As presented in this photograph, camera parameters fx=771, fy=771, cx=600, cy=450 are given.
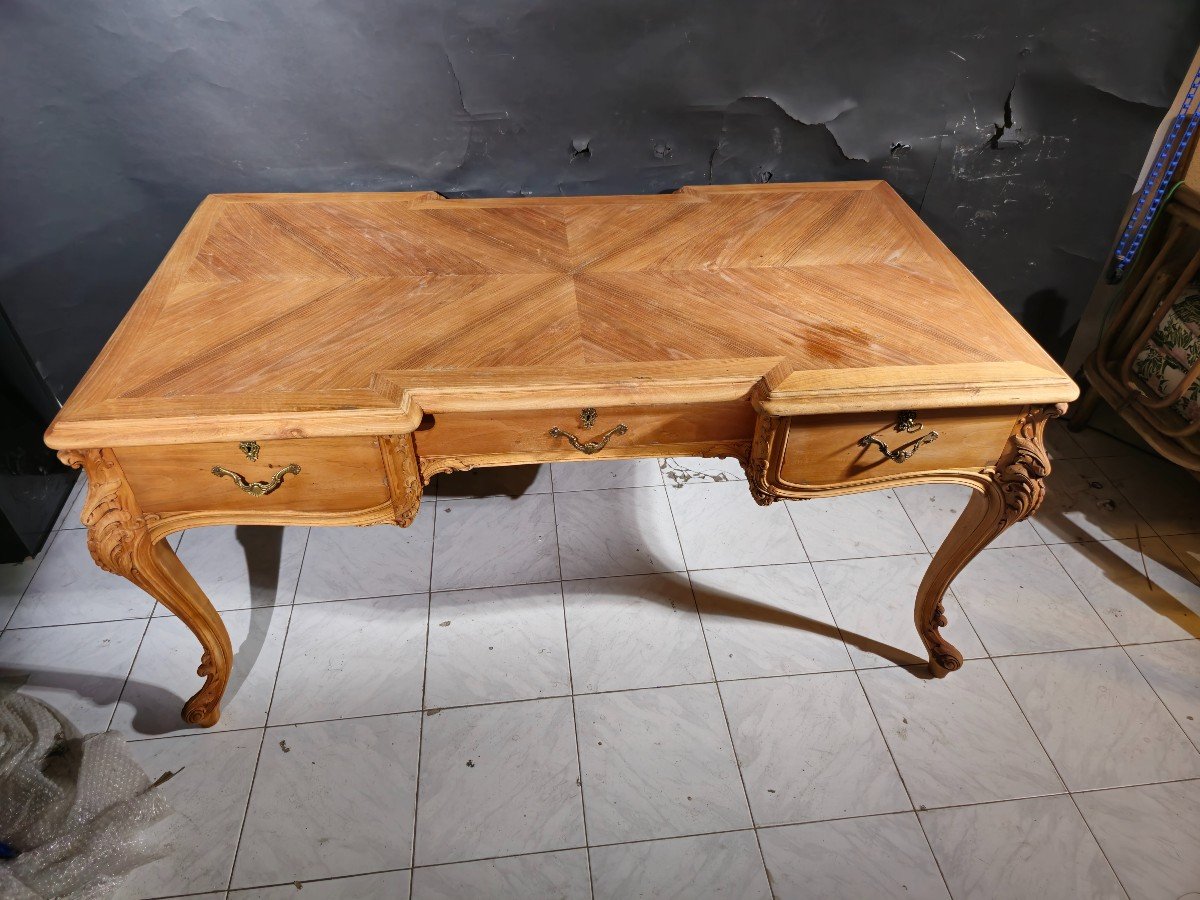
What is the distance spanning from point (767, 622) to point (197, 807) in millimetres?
1399

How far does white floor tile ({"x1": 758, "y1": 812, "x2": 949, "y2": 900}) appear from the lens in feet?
5.11

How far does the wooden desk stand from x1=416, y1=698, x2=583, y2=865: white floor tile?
551 mm

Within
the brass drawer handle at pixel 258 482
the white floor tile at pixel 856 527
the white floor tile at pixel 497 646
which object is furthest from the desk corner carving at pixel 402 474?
the white floor tile at pixel 856 527

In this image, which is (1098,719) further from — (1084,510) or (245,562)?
(245,562)

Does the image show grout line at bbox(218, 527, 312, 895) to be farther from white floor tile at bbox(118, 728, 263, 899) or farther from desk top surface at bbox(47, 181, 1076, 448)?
desk top surface at bbox(47, 181, 1076, 448)

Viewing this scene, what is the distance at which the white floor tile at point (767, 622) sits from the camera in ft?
6.39

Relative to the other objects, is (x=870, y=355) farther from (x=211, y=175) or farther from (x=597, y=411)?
(x=211, y=175)

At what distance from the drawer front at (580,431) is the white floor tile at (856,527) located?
2.88 ft

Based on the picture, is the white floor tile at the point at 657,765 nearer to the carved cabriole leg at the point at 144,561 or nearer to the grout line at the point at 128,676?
the carved cabriole leg at the point at 144,561

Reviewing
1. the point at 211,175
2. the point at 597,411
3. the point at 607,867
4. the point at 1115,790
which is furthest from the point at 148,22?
the point at 1115,790

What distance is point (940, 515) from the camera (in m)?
2.35

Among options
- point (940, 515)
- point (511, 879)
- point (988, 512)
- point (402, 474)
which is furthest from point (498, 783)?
point (940, 515)

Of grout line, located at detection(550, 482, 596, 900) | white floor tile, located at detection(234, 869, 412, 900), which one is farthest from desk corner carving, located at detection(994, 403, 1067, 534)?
white floor tile, located at detection(234, 869, 412, 900)

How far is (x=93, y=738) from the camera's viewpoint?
1740mm
